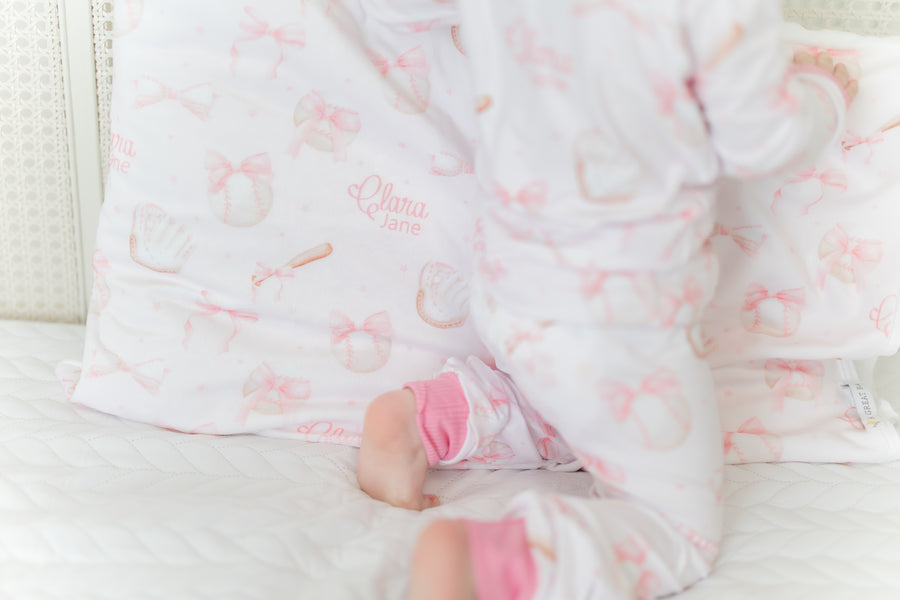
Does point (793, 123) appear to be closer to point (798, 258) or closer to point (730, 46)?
point (730, 46)

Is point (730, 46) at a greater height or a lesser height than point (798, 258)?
greater

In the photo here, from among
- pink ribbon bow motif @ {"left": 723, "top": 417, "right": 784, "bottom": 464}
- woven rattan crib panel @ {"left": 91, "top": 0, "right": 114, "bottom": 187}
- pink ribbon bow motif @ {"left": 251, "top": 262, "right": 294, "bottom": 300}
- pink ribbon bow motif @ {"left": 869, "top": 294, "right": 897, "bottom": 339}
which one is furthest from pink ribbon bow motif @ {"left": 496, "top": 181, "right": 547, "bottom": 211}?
woven rattan crib panel @ {"left": 91, "top": 0, "right": 114, "bottom": 187}

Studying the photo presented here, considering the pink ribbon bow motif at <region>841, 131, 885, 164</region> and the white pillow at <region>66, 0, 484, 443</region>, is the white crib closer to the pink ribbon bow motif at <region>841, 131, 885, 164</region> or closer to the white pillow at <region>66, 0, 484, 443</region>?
the white pillow at <region>66, 0, 484, 443</region>

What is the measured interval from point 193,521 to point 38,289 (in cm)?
70

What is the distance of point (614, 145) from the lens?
774 mm

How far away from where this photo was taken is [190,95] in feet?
3.51

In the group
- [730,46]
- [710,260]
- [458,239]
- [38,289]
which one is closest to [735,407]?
[710,260]

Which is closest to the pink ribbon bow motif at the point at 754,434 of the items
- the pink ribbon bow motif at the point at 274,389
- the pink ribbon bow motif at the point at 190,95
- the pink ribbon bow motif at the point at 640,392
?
the pink ribbon bow motif at the point at 640,392

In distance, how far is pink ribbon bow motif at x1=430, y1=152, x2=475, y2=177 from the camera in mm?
1082

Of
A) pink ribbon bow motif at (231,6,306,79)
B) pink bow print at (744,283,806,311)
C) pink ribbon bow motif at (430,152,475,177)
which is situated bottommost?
pink bow print at (744,283,806,311)

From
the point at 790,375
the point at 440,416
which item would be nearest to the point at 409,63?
the point at 440,416

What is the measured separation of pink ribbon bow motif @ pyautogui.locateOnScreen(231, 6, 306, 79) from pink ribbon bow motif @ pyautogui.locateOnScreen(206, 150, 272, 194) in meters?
0.12

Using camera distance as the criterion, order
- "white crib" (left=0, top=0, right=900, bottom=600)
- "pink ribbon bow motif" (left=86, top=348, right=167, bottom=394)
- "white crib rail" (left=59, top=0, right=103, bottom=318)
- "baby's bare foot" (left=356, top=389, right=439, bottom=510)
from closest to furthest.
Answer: "white crib" (left=0, top=0, right=900, bottom=600) < "baby's bare foot" (left=356, top=389, right=439, bottom=510) < "pink ribbon bow motif" (left=86, top=348, right=167, bottom=394) < "white crib rail" (left=59, top=0, right=103, bottom=318)

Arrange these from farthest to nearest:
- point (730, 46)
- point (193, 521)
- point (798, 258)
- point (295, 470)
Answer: point (798, 258) → point (295, 470) → point (193, 521) → point (730, 46)
